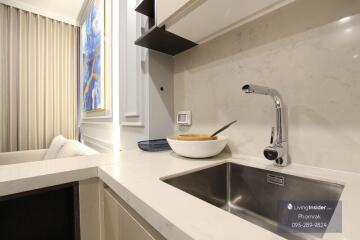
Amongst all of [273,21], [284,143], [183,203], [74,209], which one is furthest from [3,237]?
[273,21]

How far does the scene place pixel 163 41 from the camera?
94 centimetres

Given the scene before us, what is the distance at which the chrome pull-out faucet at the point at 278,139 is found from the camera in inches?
22.9

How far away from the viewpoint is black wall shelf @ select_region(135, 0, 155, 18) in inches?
36.0

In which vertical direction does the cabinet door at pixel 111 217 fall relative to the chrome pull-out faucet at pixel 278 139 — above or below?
below

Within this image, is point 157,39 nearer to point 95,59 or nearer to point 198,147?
point 198,147

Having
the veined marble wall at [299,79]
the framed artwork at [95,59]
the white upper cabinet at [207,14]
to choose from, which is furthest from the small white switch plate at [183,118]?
the framed artwork at [95,59]

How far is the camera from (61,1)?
2.37m

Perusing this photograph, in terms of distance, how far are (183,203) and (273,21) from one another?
2.34 feet

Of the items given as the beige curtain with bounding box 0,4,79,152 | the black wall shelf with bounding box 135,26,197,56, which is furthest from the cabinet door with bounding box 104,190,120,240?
the beige curtain with bounding box 0,4,79,152

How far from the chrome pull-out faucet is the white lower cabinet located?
415 millimetres

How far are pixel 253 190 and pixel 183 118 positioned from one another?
0.53 meters

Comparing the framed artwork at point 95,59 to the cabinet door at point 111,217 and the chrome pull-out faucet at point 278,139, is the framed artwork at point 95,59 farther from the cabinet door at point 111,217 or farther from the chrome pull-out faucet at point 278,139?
the chrome pull-out faucet at point 278,139

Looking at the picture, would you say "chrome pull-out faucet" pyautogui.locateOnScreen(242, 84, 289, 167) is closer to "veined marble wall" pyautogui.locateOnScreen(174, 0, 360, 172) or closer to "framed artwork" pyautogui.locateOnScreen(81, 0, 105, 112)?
"veined marble wall" pyautogui.locateOnScreen(174, 0, 360, 172)

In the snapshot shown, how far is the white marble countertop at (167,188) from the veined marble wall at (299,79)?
0.08 m
